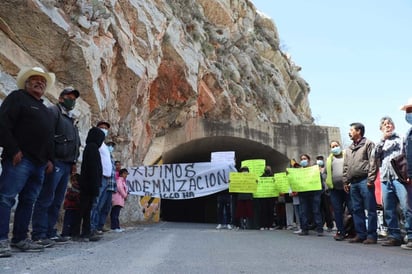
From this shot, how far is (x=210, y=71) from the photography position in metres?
16.9

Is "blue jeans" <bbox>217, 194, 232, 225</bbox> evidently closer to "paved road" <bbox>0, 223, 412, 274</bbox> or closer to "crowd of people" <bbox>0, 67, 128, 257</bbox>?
"crowd of people" <bbox>0, 67, 128, 257</bbox>

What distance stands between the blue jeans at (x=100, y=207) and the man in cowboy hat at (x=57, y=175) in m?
1.08

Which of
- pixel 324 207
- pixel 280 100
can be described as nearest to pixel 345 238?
pixel 324 207

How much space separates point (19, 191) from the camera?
3914 millimetres

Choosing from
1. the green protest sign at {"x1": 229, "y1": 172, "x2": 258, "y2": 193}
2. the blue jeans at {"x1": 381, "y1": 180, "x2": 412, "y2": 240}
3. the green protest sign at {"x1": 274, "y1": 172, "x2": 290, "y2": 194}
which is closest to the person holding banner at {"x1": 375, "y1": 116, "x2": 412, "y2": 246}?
the blue jeans at {"x1": 381, "y1": 180, "x2": 412, "y2": 240}

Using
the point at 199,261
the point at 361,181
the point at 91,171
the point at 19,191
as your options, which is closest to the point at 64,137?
the point at 91,171

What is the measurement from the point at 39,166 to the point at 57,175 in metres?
0.70

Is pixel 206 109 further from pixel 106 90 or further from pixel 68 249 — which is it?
pixel 68 249

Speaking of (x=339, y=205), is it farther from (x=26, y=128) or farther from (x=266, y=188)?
(x=26, y=128)

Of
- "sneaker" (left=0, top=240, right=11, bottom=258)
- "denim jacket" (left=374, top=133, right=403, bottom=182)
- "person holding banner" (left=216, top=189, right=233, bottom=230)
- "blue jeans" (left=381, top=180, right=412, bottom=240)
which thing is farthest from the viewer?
"person holding banner" (left=216, top=189, right=233, bottom=230)

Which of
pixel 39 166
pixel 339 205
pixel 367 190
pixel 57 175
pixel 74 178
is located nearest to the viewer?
pixel 39 166

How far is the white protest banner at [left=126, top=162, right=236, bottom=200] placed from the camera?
11.9 metres

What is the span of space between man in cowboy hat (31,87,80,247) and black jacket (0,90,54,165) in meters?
0.25

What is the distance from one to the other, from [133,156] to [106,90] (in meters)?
3.55
